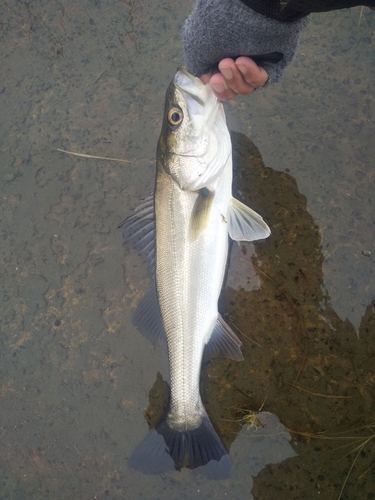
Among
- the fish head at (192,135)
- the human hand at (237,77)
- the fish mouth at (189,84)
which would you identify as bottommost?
the fish head at (192,135)

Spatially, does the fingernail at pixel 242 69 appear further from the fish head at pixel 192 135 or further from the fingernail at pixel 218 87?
the fish head at pixel 192 135

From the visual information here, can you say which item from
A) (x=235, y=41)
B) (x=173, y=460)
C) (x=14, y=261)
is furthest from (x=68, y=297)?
(x=235, y=41)

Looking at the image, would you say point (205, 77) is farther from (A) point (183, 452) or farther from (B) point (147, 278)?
(A) point (183, 452)

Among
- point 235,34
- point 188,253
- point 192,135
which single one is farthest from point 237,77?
point 188,253

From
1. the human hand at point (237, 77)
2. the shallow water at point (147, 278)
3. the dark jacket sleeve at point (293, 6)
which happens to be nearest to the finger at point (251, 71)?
the human hand at point (237, 77)

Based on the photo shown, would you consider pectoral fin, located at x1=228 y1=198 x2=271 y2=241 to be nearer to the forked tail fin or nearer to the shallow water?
the shallow water

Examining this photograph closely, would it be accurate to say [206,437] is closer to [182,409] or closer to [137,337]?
[182,409]

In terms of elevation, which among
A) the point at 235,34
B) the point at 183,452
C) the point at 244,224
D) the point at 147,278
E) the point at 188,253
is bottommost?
the point at 183,452
